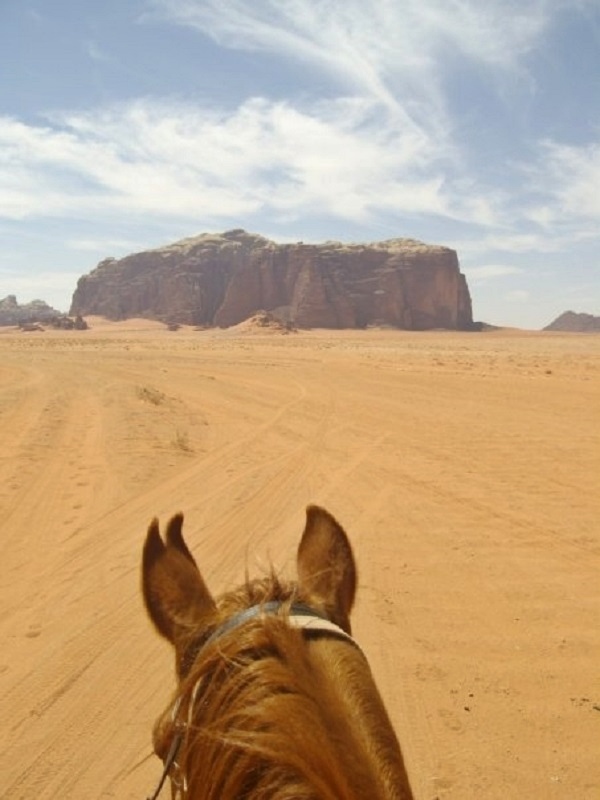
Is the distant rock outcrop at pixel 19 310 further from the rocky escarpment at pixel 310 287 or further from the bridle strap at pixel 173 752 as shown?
the bridle strap at pixel 173 752

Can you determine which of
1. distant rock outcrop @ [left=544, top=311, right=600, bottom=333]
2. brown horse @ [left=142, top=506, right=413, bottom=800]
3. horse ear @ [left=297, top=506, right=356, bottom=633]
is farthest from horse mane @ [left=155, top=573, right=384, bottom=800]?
distant rock outcrop @ [left=544, top=311, right=600, bottom=333]

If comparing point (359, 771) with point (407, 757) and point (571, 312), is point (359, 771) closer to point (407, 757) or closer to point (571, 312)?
point (407, 757)

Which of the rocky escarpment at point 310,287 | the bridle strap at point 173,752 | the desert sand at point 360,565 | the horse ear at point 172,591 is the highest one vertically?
the rocky escarpment at point 310,287

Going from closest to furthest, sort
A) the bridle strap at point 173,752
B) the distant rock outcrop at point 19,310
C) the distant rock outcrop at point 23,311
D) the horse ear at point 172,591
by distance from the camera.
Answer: the bridle strap at point 173,752, the horse ear at point 172,591, the distant rock outcrop at point 23,311, the distant rock outcrop at point 19,310

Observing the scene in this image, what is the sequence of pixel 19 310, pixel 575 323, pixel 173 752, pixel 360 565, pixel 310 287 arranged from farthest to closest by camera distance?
pixel 575 323 → pixel 19 310 → pixel 310 287 → pixel 360 565 → pixel 173 752

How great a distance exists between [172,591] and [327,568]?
1.56 ft

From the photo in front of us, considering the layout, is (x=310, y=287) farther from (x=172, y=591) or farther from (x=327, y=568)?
(x=172, y=591)

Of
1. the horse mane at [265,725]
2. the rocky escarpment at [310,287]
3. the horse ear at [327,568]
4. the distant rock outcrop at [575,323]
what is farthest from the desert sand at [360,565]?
the distant rock outcrop at [575,323]

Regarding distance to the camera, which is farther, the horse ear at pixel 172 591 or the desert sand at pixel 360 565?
the desert sand at pixel 360 565

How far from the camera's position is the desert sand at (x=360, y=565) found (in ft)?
11.5

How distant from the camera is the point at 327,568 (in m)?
2.00

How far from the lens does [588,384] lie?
19.5 metres

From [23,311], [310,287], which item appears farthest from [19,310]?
[310,287]

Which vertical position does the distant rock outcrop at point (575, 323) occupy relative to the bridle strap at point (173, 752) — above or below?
above
